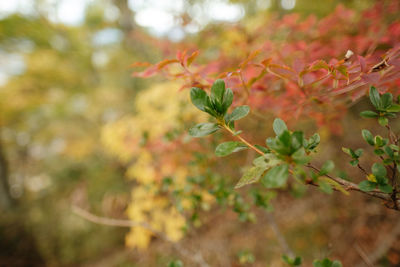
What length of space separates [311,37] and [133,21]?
16.3ft

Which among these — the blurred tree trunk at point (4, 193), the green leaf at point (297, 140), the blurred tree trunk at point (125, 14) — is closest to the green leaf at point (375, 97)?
the green leaf at point (297, 140)

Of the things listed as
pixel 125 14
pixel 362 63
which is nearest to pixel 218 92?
pixel 362 63

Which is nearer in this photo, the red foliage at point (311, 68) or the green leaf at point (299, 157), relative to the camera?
the green leaf at point (299, 157)

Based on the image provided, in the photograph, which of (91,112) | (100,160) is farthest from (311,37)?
(91,112)

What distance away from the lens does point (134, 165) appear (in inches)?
110

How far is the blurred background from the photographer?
6.02 ft

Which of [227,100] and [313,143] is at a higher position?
[227,100]

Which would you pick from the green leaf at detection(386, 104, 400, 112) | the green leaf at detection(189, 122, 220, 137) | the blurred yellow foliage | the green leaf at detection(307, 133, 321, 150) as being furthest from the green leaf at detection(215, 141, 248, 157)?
the blurred yellow foliage

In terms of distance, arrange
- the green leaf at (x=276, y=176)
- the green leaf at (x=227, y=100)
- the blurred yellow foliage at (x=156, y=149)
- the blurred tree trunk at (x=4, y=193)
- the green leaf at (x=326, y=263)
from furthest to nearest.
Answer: the blurred tree trunk at (x=4, y=193) < the blurred yellow foliage at (x=156, y=149) < the green leaf at (x=326, y=263) < the green leaf at (x=227, y=100) < the green leaf at (x=276, y=176)

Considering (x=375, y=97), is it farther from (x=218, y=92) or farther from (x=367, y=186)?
(x=218, y=92)

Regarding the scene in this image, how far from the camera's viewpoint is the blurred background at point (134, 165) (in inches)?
72.2

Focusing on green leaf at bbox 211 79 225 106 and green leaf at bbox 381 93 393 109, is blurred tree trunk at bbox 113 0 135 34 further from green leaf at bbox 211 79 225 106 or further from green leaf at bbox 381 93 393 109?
green leaf at bbox 381 93 393 109

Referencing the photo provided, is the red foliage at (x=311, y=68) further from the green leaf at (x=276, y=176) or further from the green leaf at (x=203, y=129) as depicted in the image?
the green leaf at (x=276, y=176)

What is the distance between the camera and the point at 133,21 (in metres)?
5.32
